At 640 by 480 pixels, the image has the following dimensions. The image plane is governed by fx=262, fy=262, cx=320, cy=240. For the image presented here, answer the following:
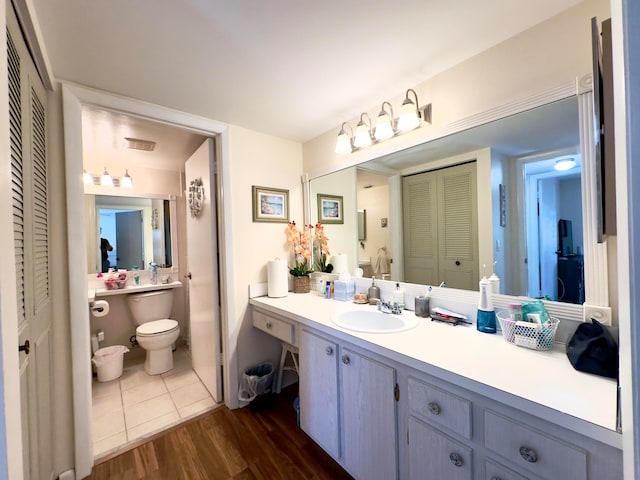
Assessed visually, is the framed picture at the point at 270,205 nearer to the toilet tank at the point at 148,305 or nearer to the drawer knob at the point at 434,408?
the toilet tank at the point at 148,305

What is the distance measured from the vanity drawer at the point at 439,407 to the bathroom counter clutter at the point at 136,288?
8.78ft

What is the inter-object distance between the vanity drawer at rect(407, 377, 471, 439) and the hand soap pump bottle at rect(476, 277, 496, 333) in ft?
1.49

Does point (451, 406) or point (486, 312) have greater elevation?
point (486, 312)

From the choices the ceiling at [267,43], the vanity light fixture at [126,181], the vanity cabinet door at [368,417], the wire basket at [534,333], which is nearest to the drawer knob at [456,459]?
the vanity cabinet door at [368,417]

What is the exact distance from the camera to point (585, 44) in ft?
3.21

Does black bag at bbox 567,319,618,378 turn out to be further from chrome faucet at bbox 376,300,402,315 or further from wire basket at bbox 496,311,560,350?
chrome faucet at bbox 376,300,402,315

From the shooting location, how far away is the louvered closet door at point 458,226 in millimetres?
1362

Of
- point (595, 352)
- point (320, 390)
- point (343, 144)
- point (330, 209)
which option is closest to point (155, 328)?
point (320, 390)

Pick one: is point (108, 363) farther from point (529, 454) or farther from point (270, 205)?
point (529, 454)

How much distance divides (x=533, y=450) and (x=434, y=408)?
276 mm

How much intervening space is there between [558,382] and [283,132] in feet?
7.03

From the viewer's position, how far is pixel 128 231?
112 inches

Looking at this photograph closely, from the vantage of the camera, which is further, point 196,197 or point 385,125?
point 196,197

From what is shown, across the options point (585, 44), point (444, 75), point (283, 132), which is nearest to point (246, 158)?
point (283, 132)
